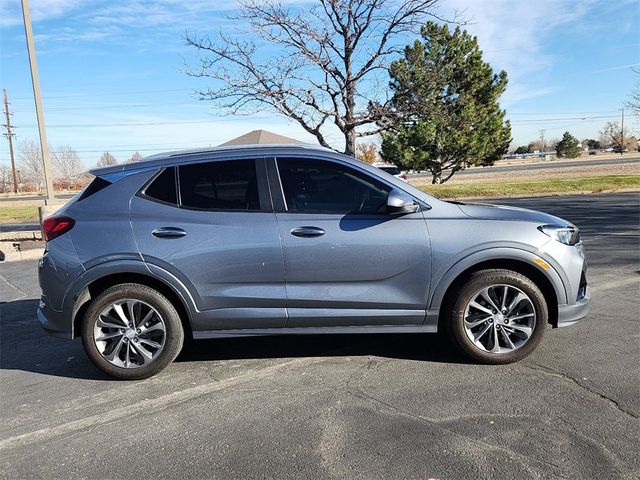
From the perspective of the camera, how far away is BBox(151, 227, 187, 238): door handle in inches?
157

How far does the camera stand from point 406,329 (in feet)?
13.5

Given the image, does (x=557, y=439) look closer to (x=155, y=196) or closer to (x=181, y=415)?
(x=181, y=415)

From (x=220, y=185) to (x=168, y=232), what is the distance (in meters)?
0.56

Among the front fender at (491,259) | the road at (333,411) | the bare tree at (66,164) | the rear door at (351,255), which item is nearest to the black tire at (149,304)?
the road at (333,411)

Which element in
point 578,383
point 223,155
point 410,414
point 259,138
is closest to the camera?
point 410,414

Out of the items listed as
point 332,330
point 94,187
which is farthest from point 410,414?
point 94,187

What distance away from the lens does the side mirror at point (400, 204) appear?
3.90 metres

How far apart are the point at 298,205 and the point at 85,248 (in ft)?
5.50

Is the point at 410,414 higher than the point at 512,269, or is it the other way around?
the point at 512,269

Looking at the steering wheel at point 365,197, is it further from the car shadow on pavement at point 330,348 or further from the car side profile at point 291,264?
the car shadow on pavement at point 330,348

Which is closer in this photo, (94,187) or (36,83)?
(94,187)

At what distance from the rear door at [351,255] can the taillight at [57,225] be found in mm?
1623

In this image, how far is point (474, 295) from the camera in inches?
159

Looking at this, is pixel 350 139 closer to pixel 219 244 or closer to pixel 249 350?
pixel 249 350
